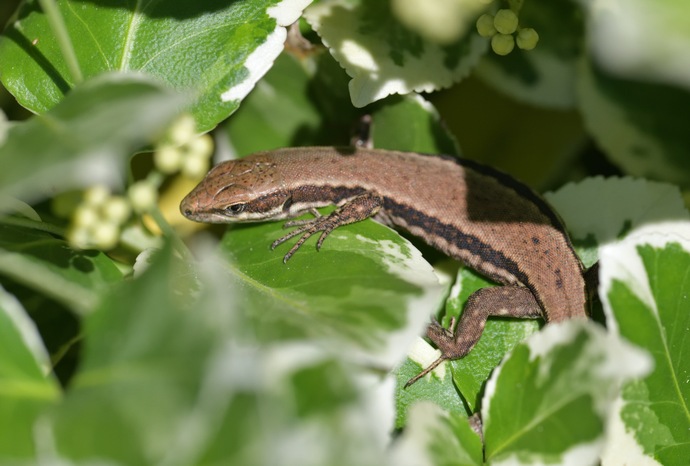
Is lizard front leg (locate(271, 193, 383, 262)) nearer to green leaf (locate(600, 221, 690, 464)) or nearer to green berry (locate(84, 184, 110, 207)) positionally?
green berry (locate(84, 184, 110, 207))

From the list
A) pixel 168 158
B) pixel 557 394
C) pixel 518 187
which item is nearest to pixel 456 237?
pixel 518 187

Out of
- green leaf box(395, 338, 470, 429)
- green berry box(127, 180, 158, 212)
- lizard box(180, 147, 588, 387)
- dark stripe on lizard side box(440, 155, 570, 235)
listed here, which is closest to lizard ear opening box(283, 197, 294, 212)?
lizard box(180, 147, 588, 387)

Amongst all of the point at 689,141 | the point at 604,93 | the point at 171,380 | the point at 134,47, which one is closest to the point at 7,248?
the point at 134,47

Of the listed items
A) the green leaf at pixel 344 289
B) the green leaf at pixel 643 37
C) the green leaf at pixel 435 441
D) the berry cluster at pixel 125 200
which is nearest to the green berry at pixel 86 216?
the berry cluster at pixel 125 200

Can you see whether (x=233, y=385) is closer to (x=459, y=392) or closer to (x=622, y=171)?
(x=459, y=392)

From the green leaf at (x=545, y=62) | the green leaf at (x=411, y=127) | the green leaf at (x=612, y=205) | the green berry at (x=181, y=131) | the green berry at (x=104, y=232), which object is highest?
the green berry at (x=181, y=131)

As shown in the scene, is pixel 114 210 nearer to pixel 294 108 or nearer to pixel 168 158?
pixel 168 158

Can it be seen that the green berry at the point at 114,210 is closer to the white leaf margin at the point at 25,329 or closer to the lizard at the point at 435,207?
the white leaf margin at the point at 25,329
